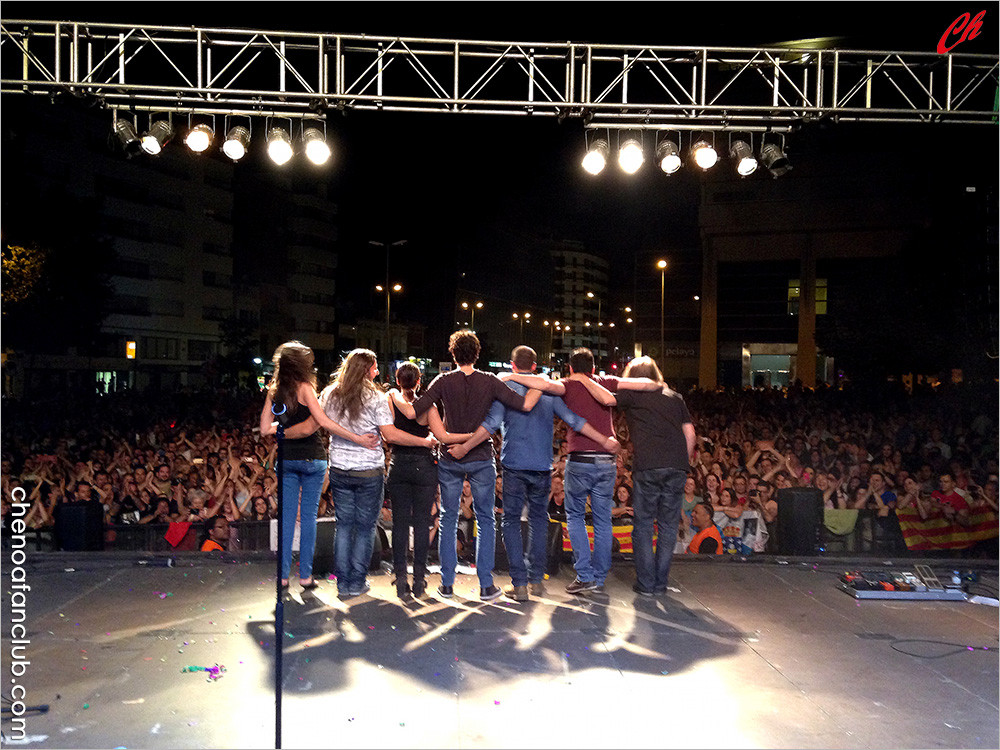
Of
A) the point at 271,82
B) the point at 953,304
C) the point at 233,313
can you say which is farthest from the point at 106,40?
the point at 233,313

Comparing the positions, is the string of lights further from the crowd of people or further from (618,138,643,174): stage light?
(618,138,643,174): stage light

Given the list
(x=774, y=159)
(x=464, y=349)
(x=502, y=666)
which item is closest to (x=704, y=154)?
(x=774, y=159)

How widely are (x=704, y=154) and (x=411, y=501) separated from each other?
14.8 ft

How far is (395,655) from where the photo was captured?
4.30m

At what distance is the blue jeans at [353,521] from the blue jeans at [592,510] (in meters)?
1.30

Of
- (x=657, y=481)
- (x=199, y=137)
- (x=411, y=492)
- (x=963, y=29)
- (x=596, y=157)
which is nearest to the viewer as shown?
(x=411, y=492)

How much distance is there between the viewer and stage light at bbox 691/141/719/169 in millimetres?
7969

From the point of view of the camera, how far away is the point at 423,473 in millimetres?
5523

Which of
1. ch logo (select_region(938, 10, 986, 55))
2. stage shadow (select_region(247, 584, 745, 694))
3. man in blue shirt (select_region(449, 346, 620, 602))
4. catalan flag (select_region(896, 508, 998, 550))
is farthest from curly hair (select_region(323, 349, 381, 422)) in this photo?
ch logo (select_region(938, 10, 986, 55))

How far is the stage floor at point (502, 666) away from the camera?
11.2ft

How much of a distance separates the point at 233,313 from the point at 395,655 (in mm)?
57689

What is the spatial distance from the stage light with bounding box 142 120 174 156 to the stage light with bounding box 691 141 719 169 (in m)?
4.82

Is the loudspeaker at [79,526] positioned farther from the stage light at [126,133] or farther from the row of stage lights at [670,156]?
the row of stage lights at [670,156]

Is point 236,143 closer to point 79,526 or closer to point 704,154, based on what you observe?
point 79,526
